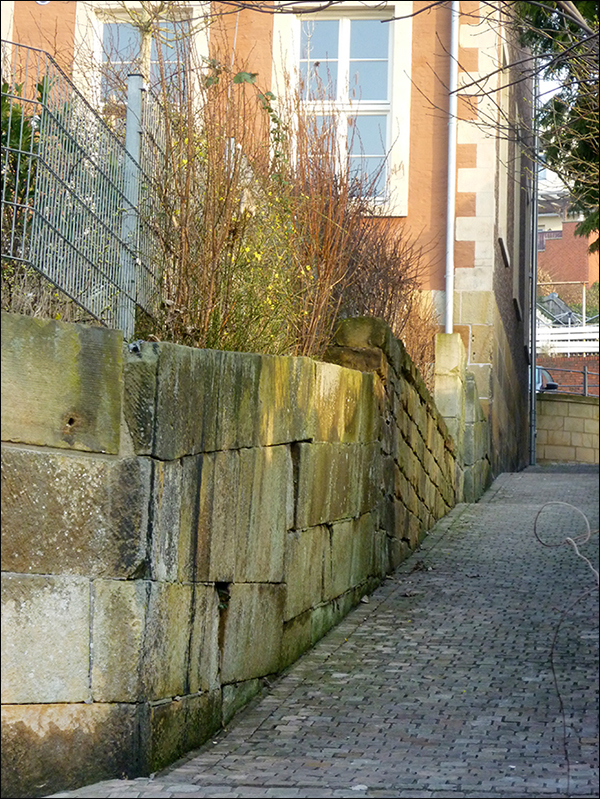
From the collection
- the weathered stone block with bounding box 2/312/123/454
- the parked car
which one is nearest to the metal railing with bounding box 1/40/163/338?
the weathered stone block with bounding box 2/312/123/454

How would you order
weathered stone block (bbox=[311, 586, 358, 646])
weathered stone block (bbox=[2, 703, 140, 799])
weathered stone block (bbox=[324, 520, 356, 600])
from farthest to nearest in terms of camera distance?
1. weathered stone block (bbox=[324, 520, 356, 600])
2. weathered stone block (bbox=[311, 586, 358, 646])
3. weathered stone block (bbox=[2, 703, 140, 799])

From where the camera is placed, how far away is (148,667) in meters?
4.00

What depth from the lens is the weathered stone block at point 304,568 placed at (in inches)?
216

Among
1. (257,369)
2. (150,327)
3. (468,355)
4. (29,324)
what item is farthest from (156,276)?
(468,355)

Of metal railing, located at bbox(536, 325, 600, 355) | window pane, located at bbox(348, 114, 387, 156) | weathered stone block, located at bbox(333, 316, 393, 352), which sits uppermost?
window pane, located at bbox(348, 114, 387, 156)

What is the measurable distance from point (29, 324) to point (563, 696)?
2.92 m

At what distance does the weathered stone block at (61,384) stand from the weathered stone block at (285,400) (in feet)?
3.70

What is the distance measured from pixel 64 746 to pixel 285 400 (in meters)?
2.11

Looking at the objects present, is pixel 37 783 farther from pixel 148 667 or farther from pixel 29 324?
pixel 29 324

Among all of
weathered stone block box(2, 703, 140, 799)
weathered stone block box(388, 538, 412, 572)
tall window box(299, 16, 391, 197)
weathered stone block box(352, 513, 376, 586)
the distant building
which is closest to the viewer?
weathered stone block box(2, 703, 140, 799)

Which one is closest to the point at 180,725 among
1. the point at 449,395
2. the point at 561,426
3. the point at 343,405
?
the point at 343,405

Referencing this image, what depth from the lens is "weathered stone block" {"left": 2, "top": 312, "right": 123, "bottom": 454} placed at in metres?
3.68

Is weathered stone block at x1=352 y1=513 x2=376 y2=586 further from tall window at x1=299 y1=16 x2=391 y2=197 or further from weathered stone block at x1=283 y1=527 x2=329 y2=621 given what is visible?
tall window at x1=299 y1=16 x2=391 y2=197

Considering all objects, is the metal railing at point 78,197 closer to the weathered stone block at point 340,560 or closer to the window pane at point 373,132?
the weathered stone block at point 340,560
